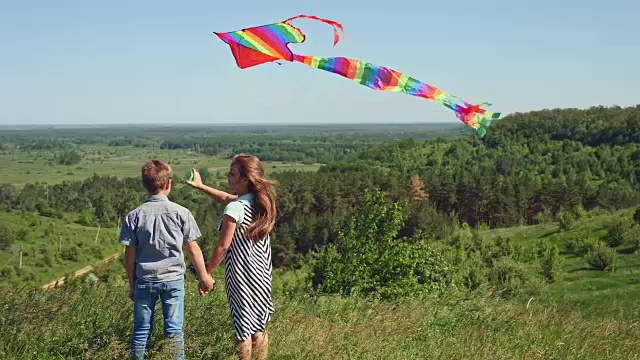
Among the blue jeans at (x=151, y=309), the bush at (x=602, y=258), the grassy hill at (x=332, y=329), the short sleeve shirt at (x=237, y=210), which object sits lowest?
the bush at (x=602, y=258)

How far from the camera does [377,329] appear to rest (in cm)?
645

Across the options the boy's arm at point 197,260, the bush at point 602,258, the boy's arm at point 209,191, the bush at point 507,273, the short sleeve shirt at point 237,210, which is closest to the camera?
the short sleeve shirt at point 237,210

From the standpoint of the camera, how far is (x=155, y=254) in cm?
510

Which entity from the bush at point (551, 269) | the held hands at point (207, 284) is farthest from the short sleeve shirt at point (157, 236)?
the bush at point (551, 269)

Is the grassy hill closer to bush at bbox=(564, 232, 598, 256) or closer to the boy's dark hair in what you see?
the boy's dark hair

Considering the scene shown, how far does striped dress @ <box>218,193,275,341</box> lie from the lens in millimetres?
5125

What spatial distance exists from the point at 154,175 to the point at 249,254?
3.32 ft

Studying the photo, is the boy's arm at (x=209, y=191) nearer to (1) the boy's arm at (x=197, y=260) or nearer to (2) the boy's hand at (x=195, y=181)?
(2) the boy's hand at (x=195, y=181)

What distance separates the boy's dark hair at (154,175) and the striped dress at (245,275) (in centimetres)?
59

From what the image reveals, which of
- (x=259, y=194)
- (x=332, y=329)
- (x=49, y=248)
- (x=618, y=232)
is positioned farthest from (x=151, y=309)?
(x=49, y=248)

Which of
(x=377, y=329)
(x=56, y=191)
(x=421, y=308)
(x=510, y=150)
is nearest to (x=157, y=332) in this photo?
(x=377, y=329)

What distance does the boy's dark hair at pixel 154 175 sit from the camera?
5.06 m

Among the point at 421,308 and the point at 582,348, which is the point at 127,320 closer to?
the point at 421,308

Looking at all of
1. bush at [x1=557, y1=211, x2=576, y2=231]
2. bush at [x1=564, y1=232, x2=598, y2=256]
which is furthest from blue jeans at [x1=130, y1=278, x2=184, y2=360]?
bush at [x1=557, y1=211, x2=576, y2=231]
